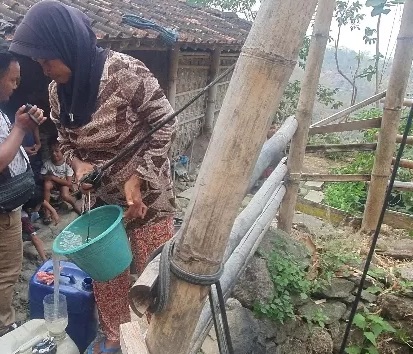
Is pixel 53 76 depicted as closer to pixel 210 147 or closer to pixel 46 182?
pixel 210 147

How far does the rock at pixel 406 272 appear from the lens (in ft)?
10.6

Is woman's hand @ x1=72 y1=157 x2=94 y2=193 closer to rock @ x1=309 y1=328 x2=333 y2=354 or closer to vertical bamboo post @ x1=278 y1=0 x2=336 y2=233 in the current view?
vertical bamboo post @ x1=278 y1=0 x2=336 y2=233

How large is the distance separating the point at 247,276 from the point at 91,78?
4.95 ft

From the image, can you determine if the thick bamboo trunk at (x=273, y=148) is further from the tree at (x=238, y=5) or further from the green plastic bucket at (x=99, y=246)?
the tree at (x=238, y=5)

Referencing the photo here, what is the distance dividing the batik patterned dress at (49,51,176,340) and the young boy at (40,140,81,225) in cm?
328

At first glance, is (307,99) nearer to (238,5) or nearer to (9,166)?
(9,166)

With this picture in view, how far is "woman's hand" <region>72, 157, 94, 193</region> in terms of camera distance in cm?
182

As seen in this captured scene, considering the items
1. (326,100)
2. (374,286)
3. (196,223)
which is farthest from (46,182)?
(326,100)

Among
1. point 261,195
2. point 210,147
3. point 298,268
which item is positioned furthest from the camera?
point 298,268

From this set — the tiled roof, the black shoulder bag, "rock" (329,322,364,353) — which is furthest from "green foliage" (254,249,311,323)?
the tiled roof

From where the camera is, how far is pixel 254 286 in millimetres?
2502

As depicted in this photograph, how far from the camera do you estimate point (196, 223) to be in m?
0.93

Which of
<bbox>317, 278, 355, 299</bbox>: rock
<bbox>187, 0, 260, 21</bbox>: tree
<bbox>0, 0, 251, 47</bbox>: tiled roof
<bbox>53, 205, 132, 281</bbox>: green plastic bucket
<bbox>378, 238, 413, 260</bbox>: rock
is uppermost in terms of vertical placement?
<bbox>187, 0, 260, 21</bbox>: tree

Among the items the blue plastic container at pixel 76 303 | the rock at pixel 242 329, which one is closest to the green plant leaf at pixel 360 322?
the rock at pixel 242 329
